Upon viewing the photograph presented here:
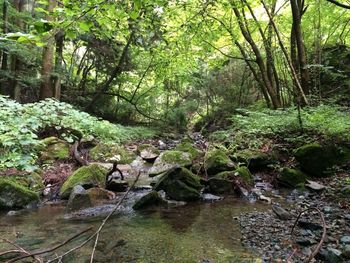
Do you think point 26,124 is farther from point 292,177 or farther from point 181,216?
point 292,177

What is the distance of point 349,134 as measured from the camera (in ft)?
24.2

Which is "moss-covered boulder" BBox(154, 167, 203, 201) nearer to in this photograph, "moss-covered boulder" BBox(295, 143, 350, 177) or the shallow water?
the shallow water

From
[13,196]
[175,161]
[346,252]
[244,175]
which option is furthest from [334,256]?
[175,161]

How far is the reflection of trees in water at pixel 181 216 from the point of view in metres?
5.14

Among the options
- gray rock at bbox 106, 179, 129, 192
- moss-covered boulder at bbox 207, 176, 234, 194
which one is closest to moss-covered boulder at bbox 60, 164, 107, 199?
gray rock at bbox 106, 179, 129, 192

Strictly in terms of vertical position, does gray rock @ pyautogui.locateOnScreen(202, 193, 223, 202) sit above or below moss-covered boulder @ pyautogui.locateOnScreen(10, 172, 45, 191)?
above

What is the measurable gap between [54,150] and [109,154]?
1.68 m

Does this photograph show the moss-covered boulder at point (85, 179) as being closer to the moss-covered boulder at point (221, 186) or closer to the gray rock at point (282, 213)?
the moss-covered boulder at point (221, 186)

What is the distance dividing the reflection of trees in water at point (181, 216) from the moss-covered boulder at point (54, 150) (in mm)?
4458

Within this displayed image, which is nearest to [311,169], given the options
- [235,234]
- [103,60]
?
[235,234]

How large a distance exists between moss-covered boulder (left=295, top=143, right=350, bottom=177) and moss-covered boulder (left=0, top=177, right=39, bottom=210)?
5.96 metres

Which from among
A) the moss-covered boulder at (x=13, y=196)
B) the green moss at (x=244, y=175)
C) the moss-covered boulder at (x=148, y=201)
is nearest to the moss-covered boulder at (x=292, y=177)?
the green moss at (x=244, y=175)

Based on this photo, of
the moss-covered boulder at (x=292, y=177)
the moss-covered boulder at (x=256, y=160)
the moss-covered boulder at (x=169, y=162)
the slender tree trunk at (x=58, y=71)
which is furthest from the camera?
the slender tree trunk at (x=58, y=71)

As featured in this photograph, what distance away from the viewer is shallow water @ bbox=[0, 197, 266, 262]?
4.00 m
